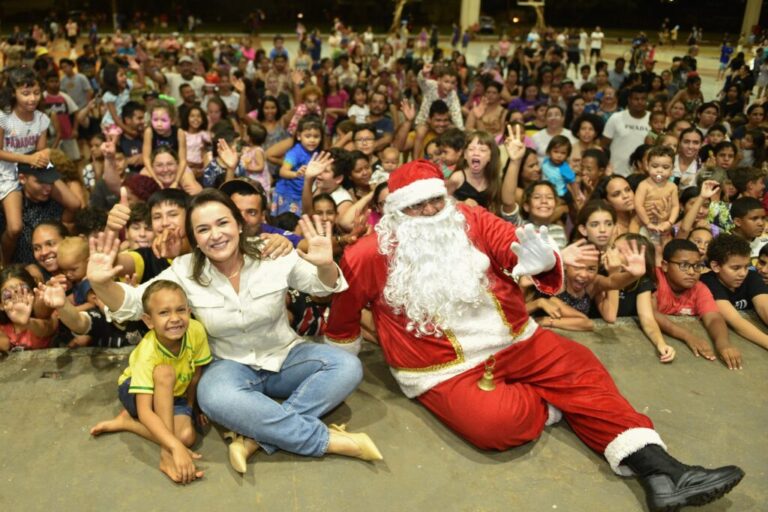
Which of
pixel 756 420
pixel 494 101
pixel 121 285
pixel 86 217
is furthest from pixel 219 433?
pixel 494 101

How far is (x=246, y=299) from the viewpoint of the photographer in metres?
2.85

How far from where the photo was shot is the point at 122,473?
2.72 metres

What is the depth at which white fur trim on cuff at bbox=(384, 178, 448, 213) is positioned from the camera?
9.77 feet

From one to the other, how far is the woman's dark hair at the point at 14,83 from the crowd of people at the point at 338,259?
23mm

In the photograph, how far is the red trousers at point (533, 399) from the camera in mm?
2818

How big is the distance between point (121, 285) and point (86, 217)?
1819mm

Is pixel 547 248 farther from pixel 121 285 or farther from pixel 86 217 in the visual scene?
Answer: pixel 86 217

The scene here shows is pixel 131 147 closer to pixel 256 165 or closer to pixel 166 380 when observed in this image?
pixel 256 165

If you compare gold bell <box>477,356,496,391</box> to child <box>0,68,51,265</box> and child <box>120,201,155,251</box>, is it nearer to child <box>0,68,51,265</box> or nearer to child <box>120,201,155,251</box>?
child <box>120,201,155,251</box>

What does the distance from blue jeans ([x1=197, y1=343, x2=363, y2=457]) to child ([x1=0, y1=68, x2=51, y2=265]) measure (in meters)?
2.50

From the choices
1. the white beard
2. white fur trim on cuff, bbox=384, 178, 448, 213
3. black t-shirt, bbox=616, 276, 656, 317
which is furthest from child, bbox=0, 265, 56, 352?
black t-shirt, bbox=616, 276, 656, 317

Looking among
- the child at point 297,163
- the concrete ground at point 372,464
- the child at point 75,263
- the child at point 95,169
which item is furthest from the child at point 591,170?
the child at point 95,169

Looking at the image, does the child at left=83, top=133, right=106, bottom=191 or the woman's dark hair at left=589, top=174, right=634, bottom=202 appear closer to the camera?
the woman's dark hair at left=589, top=174, right=634, bottom=202

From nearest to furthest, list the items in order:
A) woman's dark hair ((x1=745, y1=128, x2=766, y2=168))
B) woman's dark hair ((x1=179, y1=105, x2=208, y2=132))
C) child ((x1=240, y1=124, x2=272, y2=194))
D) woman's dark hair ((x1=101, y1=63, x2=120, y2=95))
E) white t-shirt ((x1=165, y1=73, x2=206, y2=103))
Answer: child ((x1=240, y1=124, x2=272, y2=194)) < woman's dark hair ((x1=179, y1=105, x2=208, y2=132)) < woman's dark hair ((x1=745, y1=128, x2=766, y2=168)) < woman's dark hair ((x1=101, y1=63, x2=120, y2=95)) < white t-shirt ((x1=165, y1=73, x2=206, y2=103))
